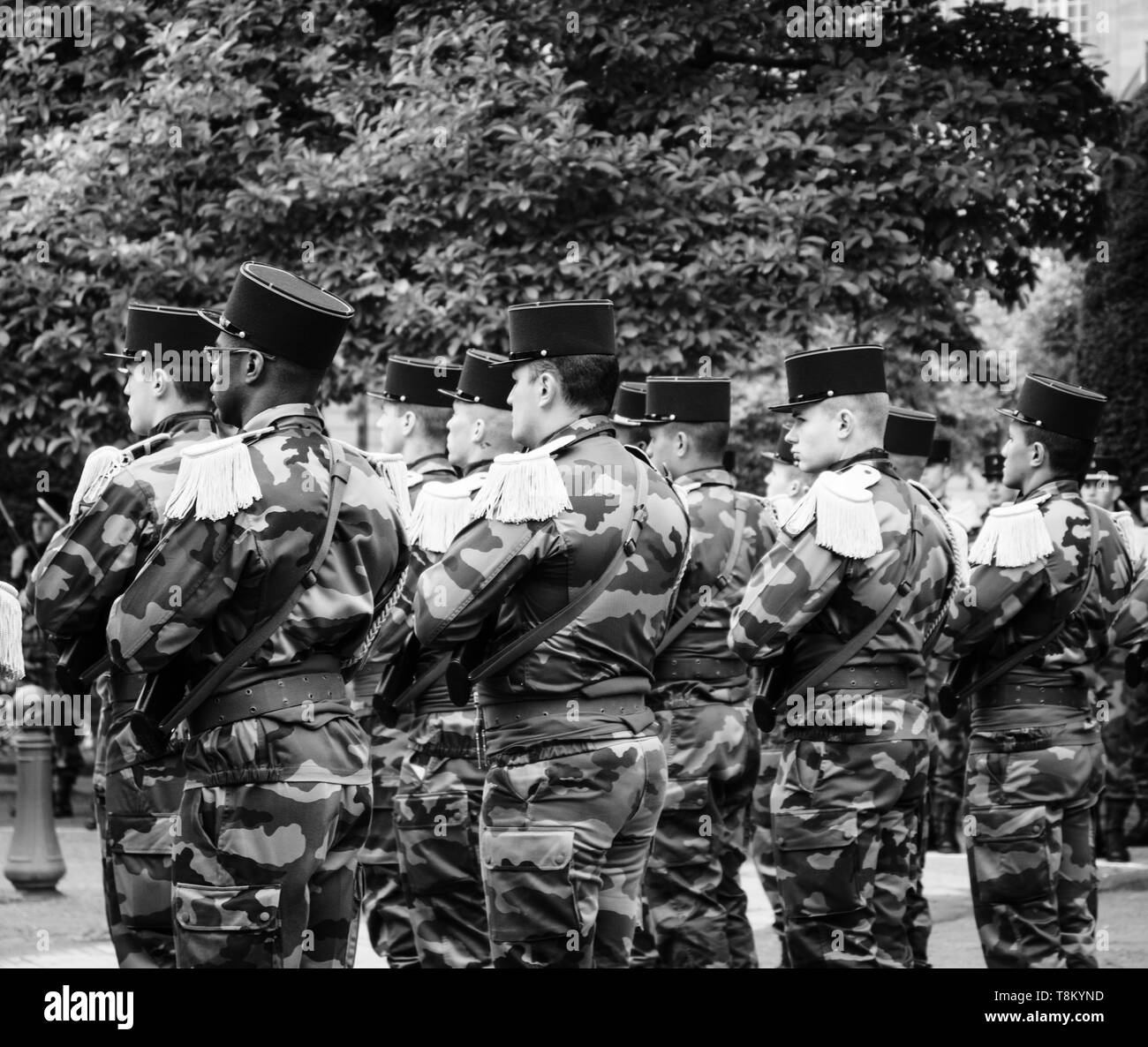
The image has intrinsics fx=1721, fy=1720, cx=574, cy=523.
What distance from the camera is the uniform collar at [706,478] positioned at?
7.45 metres

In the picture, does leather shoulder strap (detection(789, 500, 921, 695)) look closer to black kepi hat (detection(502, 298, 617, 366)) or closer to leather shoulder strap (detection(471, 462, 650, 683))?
leather shoulder strap (detection(471, 462, 650, 683))

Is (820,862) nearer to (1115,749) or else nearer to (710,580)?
(710,580)

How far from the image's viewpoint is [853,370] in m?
5.86

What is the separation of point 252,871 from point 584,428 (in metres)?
1.55

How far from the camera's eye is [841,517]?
5.50 metres

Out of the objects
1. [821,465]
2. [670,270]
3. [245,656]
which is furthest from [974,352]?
[245,656]

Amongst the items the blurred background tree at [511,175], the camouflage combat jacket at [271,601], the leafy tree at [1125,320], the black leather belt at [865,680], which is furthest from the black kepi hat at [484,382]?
the leafy tree at [1125,320]

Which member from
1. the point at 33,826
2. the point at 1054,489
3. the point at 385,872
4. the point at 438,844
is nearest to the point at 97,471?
the point at 438,844

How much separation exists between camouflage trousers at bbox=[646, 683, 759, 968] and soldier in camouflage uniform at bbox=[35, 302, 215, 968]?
2225mm

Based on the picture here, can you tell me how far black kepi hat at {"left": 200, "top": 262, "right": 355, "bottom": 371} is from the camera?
4.43 metres

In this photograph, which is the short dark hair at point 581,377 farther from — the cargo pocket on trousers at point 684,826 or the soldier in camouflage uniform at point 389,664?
the cargo pocket on trousers at point 684,826

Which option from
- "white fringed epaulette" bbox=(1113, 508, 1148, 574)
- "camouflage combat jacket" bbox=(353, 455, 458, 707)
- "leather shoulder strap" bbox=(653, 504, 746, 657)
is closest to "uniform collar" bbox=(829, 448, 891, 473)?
"leather shoulder strap" bbox=(653, 504, 746, 657)

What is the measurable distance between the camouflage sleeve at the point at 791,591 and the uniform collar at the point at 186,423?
1867 mm
